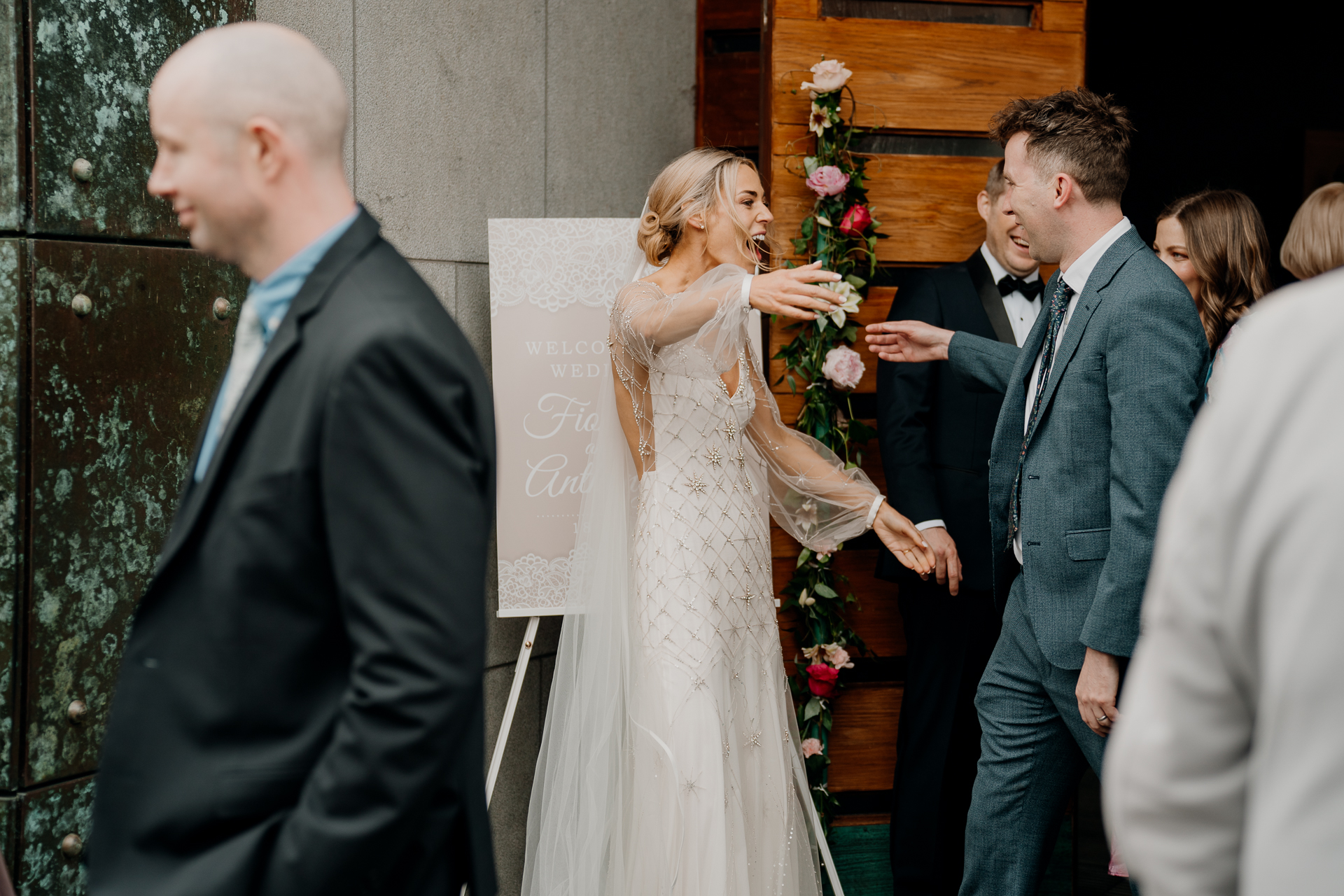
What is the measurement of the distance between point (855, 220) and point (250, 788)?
2.47m

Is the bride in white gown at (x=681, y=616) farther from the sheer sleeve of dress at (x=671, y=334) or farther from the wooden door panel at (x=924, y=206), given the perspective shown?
the wooden door panel at (x=924, y=206)

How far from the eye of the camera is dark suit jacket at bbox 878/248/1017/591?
10.1ft

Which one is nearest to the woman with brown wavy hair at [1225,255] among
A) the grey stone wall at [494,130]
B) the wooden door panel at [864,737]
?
the wooden door panel at [864,737]

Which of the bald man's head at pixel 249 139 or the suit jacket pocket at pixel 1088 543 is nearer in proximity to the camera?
the bald man's head at pixel 249 139

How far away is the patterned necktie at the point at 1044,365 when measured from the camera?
225 cm

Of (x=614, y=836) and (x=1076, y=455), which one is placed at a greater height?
(x=1076, y=455)

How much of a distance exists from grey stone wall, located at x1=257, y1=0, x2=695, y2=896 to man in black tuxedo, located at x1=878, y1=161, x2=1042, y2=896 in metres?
1.15

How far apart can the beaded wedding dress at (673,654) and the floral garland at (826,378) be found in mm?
414

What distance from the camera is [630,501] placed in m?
2.77

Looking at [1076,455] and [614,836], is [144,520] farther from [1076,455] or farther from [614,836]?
[1076,455]

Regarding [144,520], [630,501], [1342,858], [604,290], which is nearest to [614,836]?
[630,501]

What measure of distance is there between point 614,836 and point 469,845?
1.48 metres

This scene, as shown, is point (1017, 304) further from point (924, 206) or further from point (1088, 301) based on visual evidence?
point (1088, 301)

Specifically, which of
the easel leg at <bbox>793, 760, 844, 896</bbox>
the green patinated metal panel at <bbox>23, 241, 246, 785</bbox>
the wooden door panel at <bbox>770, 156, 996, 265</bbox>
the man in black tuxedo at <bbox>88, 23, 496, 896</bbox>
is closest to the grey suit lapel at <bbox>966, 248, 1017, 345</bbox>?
the wooden door panel at <bbox>770, 156, 996, 265</bbox>
